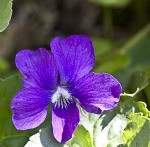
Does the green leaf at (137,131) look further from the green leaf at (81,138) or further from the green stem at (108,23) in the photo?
the green stem at (108,23)

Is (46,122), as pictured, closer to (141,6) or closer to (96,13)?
(141,6)

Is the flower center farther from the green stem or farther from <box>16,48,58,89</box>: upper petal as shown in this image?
the green stem

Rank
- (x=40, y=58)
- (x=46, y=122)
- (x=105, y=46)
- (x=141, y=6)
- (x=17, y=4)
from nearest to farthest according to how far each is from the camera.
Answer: (x=40, y=58), (x=46, y=122), (x=105, y=46), (x=141, y=6), (x=17, y=4)

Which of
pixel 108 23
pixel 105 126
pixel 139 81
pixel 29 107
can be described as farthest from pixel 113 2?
pixel 29 107

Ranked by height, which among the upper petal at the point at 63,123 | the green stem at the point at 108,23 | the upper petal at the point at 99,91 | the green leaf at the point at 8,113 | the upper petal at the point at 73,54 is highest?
the upper petal at the point at 73,54

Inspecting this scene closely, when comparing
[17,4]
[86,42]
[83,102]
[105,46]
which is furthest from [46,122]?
[17,4]

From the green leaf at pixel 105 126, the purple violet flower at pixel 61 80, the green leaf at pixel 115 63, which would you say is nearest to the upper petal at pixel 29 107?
the purple violet flower at pixel 61 80

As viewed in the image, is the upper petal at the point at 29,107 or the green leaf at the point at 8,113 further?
the green leaf at the point at 8,113
